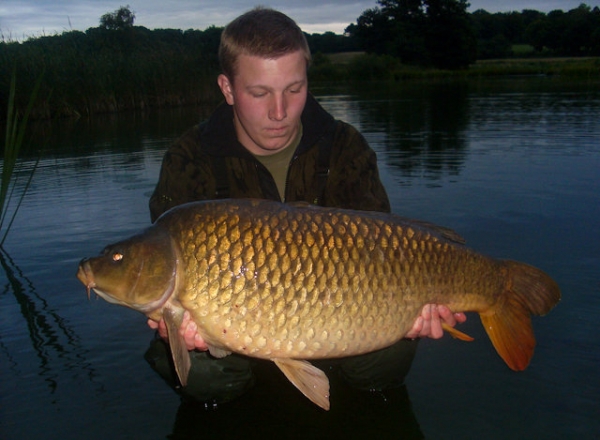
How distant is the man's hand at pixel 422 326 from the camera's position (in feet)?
5.71

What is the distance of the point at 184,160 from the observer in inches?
95.3

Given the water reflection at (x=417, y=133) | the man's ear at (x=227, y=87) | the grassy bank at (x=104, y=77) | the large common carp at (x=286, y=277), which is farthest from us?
the grassy bank at (x=104, y=77)

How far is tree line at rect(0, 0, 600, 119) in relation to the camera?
1245 cm

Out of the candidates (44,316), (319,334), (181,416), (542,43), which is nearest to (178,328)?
(319,334)

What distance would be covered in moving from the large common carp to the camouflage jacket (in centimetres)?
62

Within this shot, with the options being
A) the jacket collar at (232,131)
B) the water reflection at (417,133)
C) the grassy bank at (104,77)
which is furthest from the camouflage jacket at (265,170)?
the grassy bank at (104,77)

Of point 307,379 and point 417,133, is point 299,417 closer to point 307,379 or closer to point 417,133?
point 307,379

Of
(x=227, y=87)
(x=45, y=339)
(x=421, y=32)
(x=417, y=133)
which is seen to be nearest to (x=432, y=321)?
(x=227, y=87)

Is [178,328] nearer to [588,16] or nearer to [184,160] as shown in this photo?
[184,160]

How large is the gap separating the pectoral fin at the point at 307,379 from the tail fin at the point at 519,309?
1.91 ft

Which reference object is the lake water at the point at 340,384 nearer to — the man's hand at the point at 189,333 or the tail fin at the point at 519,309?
the tail fin at the point at 519,309

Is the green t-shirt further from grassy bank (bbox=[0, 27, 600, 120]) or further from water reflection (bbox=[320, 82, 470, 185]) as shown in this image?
grassy bank (bbox=[0, 27, 600, 120])

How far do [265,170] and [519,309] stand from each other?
109cm

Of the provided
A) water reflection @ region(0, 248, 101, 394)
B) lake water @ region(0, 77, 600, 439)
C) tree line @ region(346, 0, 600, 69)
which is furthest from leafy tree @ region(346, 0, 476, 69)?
water reflection @ region(0, 248, 101, 394)
